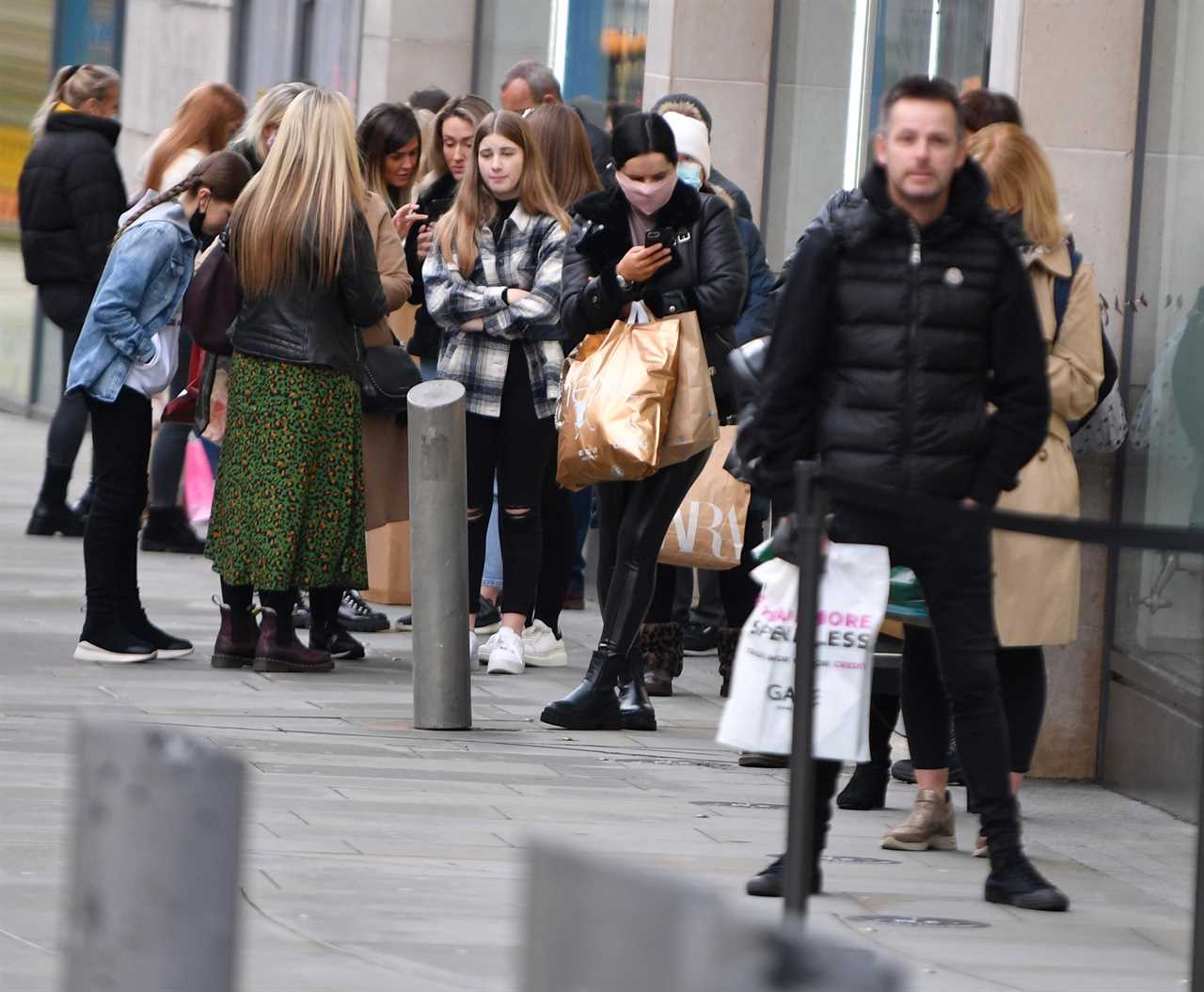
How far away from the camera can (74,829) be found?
318 cm

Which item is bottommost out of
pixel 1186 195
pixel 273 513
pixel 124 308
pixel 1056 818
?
pixel 1056 818

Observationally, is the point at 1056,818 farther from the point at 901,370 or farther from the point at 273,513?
the point at 273,513

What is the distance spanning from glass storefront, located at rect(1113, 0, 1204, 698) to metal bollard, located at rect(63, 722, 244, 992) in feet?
15.0

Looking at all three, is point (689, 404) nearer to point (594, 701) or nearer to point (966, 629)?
point (594, 701)

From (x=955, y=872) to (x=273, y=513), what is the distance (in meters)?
3.29

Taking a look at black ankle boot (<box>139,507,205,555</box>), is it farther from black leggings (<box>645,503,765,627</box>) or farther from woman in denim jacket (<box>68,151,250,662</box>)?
black leggings (<box>645,503,765,627</box>)

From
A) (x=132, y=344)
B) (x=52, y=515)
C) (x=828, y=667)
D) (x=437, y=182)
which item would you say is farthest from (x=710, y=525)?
(x=52, y=515)

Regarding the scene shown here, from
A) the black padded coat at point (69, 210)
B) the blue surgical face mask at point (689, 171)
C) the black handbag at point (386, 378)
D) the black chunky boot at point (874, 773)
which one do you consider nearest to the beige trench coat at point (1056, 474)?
the black chunky boot at point (874, 773)

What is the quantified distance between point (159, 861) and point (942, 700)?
3.42 metres

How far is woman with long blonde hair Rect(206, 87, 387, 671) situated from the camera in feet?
27.5

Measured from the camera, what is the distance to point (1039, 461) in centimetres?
659

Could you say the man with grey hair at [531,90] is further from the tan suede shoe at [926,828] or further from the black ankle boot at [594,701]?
the tan suede shoe at [926,828]

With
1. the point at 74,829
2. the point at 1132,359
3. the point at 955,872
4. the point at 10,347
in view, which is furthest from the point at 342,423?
the point at 10,347

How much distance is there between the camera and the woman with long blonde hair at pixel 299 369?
27.5ft
